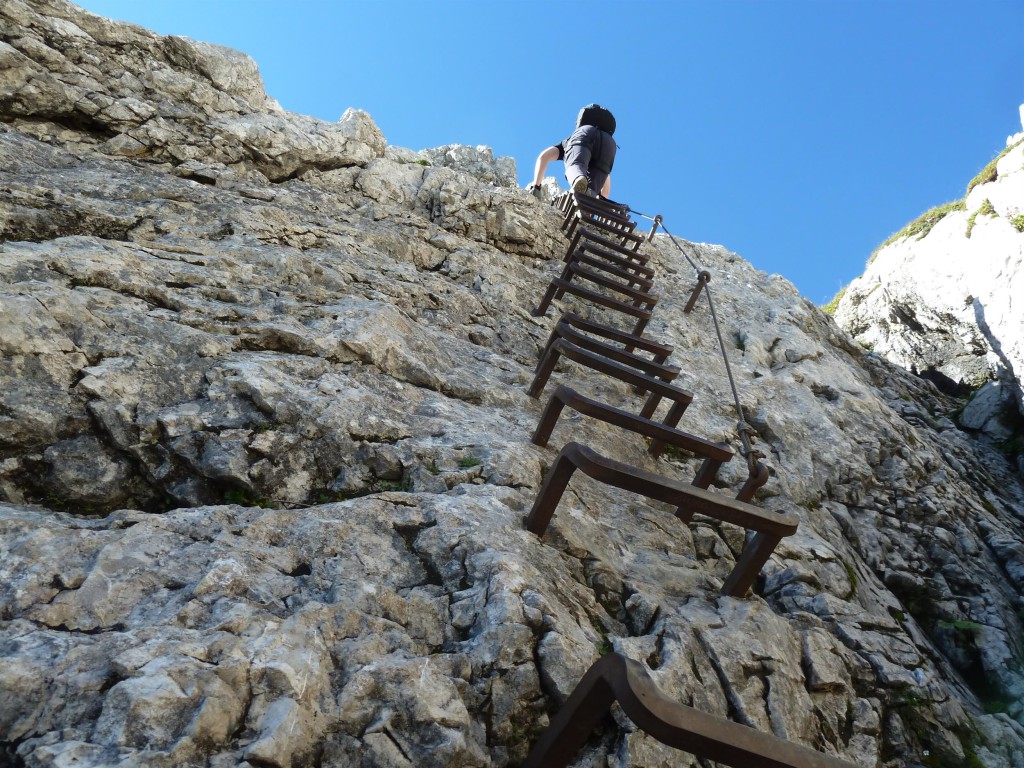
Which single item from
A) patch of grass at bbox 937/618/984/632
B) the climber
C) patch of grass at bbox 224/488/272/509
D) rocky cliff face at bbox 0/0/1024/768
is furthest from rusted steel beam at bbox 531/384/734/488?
the climber

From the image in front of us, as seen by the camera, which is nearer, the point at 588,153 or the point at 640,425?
the point at 640,425

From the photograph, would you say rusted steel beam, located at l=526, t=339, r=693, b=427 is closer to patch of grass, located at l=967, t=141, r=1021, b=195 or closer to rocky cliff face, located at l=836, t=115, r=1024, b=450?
rocky cliff face, located at l=836, t=115, r=1024, b=450

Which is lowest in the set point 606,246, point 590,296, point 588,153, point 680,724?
point 680,724

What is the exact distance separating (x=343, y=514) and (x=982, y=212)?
18633mm

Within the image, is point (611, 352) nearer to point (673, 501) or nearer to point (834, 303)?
point (673, 501)

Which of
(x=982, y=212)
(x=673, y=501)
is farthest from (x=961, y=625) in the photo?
(x=982, y=212)

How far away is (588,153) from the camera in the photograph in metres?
14.5

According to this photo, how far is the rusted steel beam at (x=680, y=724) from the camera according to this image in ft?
7.85

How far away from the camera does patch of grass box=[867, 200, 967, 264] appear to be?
1873 cm

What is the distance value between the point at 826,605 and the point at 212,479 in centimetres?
487

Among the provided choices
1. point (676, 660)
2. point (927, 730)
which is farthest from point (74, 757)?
point (927, 730)

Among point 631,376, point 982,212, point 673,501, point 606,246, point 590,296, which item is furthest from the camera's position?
point 982,212

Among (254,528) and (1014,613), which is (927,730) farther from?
(254,528)

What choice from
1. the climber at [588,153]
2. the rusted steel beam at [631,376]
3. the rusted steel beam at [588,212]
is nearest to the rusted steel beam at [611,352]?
the rusted steel beam at [631,376]
